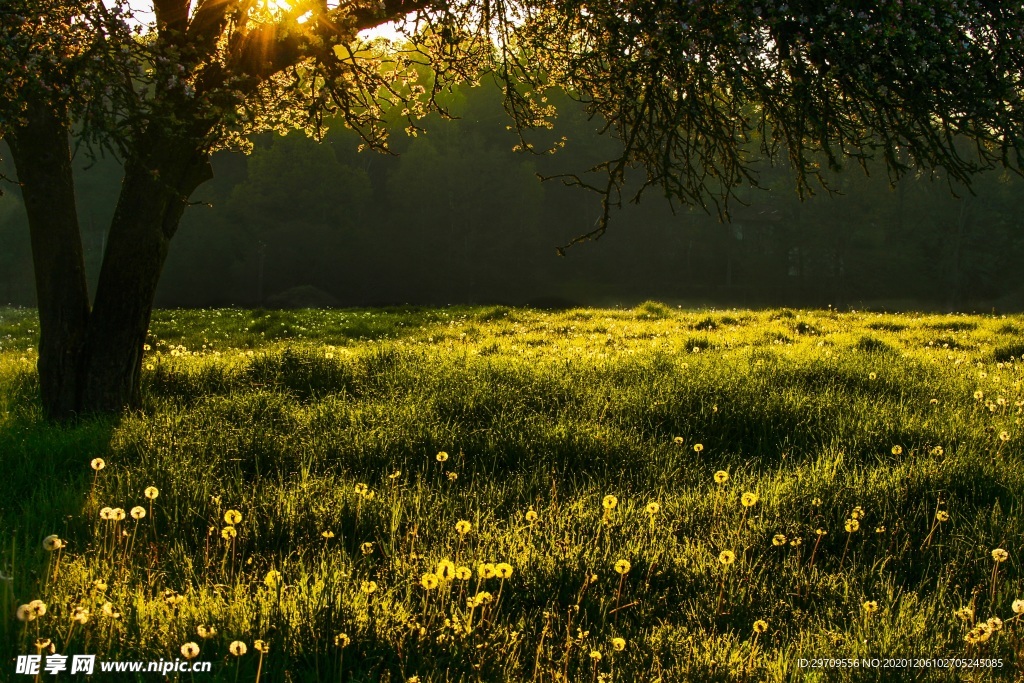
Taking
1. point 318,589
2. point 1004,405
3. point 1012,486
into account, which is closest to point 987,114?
point 1012,486

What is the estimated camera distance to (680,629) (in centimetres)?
373

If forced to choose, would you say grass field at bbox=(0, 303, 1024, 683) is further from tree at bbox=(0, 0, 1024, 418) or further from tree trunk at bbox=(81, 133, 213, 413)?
tree at bbox=(0, 0, 1024, 418)

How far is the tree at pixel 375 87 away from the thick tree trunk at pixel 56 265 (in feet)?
0.06

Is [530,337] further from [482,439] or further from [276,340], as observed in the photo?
[482,439]

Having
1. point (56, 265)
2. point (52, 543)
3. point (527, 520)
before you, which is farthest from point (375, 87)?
point (52, 543)

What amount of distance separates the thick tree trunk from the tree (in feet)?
0.06

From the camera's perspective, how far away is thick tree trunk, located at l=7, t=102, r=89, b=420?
746 centimetres

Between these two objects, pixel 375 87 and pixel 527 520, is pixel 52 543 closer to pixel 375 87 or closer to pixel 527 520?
pixel 527 520

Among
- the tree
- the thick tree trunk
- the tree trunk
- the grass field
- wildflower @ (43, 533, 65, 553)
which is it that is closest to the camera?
wildflower @ (43, 533, 65, 553)

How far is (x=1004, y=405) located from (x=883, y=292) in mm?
76733

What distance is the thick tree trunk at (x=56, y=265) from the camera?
24.5 feet

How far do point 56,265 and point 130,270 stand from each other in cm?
79

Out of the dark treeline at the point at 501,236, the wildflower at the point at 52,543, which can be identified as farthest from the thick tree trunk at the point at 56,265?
the dark treeline at the point at 501,236

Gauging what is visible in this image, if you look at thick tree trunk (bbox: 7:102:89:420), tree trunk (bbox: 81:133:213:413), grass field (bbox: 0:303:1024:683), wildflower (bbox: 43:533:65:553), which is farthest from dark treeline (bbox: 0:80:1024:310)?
wildflower (bbox: 43:533:65:553)
